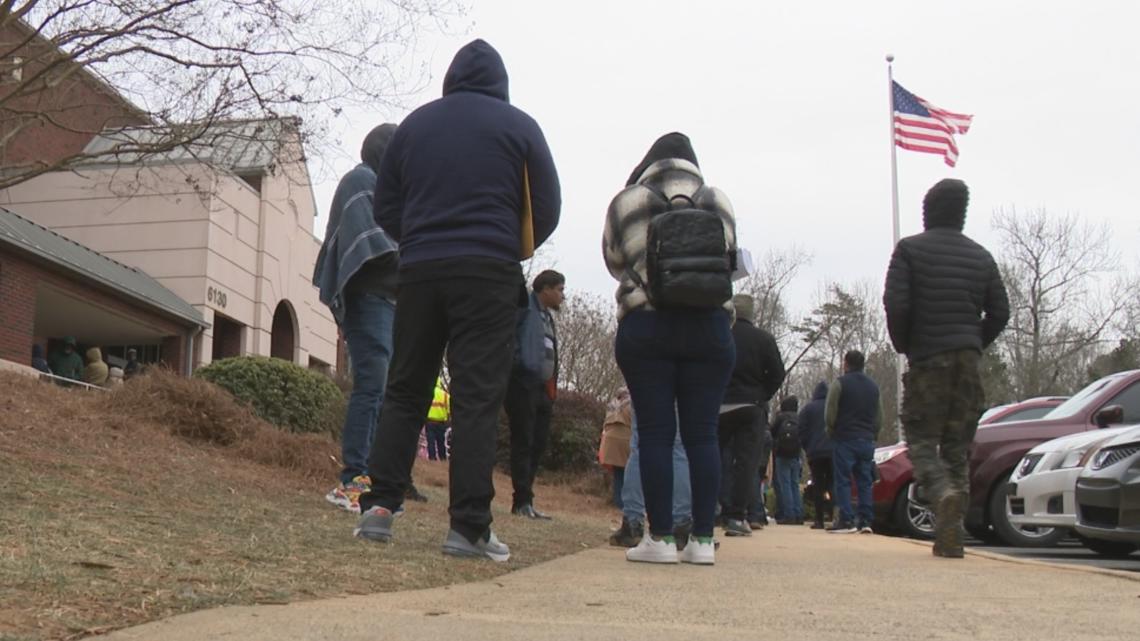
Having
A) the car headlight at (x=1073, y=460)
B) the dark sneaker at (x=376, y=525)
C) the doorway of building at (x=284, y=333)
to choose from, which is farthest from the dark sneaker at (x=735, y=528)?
the doorway of building at (x=284, y=333)

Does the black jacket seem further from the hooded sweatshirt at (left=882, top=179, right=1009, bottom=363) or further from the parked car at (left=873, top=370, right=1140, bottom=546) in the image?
the parked car at (left=873, top=370, right=1140, bottom=546)

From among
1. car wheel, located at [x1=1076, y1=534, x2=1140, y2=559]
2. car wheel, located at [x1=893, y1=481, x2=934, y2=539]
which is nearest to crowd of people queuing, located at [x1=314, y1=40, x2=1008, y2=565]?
car wheel, located at [x1=1076, y1=534, x2=1140, y2=559]

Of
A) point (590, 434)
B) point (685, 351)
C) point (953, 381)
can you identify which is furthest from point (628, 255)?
point (590, 434)

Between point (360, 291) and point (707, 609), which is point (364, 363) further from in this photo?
point (707, 609)

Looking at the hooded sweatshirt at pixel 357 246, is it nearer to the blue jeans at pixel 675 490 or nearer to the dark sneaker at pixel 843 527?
the blue jeans at pixel 675 490

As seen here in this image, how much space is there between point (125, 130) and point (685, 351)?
1016 cm

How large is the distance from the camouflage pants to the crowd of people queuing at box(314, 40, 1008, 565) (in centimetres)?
1

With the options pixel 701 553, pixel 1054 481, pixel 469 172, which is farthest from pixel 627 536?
pixel 1054 481

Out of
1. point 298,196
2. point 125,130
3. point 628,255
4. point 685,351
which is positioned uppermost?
point 298,196

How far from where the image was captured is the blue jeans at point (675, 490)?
6605 millimetres

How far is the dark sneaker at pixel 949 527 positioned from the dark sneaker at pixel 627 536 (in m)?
1.66

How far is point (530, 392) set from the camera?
29.0 feet

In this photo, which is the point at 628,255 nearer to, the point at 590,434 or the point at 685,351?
the point at 685,351

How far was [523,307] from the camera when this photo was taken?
4793 mm
